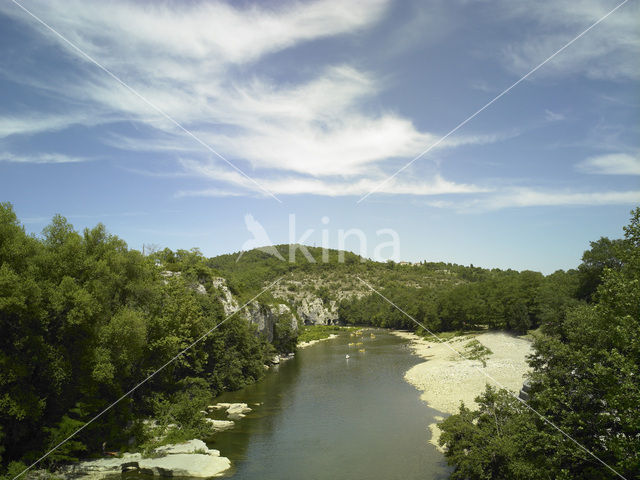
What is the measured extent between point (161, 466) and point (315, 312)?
11778 centimetres

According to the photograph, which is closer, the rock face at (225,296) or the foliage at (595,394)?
the foliage at (595,394)

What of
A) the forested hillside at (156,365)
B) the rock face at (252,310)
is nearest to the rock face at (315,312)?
the rock face at (252,310)

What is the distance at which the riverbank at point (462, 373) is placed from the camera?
36688 mm

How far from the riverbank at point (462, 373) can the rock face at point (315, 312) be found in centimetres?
7159

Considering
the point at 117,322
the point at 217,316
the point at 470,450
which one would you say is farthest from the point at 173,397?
the point at 470,450

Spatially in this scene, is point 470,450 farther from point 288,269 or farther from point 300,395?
point 288,269

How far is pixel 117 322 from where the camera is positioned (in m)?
23.9

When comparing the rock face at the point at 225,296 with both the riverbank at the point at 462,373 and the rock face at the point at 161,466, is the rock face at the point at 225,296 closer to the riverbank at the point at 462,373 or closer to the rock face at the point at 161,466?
the riverbank at the point at 462,373

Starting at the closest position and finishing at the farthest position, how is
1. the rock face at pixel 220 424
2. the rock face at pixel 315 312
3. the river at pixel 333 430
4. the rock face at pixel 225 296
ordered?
the river at pixel 333 430
the rock face at pixel 220 424
the rock face at pixel 225 296
the rock face at pixel 315 312

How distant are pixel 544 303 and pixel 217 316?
5032 centimetres

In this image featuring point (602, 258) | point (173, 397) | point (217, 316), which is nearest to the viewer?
point (173, 397)

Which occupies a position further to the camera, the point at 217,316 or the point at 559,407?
the point at 217,316

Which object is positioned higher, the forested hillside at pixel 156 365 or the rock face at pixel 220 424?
the forested hillside at pixel 156 365

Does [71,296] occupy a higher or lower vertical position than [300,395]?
higher
